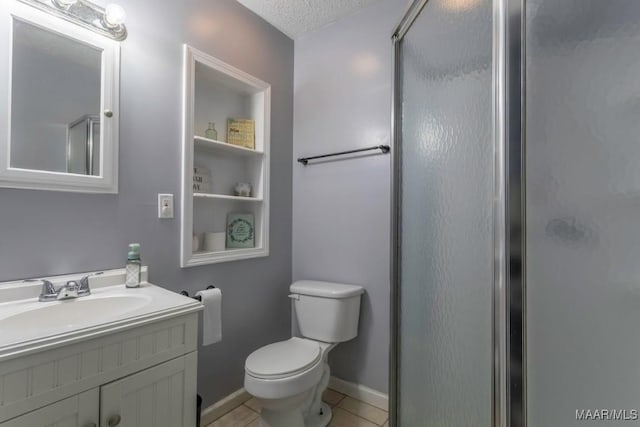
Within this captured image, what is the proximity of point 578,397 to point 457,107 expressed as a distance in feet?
2.76

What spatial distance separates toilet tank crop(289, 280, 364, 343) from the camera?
1.61 m

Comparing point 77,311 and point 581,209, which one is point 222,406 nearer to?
point 77,311

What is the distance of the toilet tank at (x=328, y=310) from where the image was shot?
1.61 meters

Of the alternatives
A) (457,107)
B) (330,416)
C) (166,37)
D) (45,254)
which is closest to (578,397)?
(457,107)

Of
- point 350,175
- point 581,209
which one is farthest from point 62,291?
point 581,209

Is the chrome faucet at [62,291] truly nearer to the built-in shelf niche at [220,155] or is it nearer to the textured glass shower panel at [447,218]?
the built-in shelf niche at [220,155]

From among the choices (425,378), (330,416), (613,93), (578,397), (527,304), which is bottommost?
(330,416)

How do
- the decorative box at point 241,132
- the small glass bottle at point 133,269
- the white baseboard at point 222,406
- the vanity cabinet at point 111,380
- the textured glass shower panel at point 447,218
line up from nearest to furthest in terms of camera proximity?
the vanity cabinet at point 111,380 → the textured glass shower panel at point 447,218 → the small glass bottle at point 133,269 → the white baseboard at point 222,406 → the decorative box at point 241,132

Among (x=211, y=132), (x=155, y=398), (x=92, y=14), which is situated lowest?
(x=155, y=398)

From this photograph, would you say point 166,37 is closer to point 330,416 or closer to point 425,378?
point 425,378

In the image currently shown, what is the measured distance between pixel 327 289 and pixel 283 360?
46 cm

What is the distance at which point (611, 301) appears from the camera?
2.25 feet

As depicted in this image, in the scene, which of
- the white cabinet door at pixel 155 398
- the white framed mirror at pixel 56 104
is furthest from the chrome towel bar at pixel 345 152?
the white cabinet door at pixel 155 398

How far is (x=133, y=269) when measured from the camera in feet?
3.83
